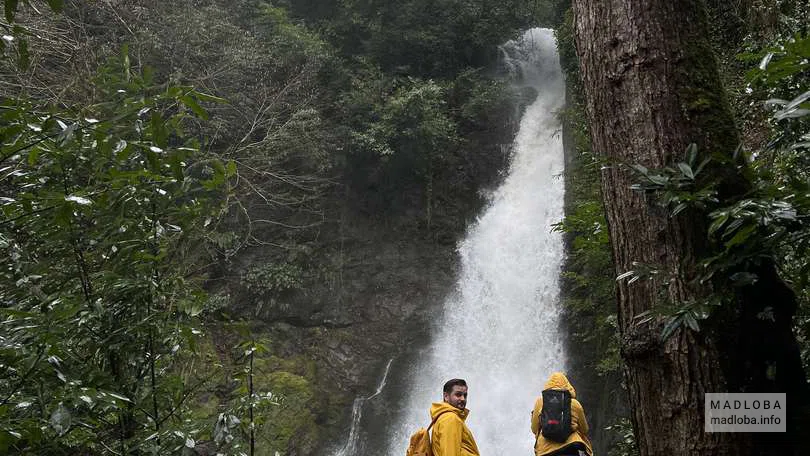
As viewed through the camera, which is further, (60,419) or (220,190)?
(220,190)

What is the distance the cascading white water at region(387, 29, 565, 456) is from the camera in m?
11.0

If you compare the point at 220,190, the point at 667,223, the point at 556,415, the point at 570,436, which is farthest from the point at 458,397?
the point at 220,190

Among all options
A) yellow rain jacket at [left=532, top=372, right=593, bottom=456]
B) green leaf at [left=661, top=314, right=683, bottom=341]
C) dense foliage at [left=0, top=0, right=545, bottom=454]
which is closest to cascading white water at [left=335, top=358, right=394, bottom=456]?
dense foliage at [left=0, top=0, right=545, bottom=454]

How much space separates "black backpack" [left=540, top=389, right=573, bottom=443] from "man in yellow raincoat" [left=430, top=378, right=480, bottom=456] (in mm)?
573

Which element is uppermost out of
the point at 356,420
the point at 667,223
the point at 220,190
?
the point at 220,190

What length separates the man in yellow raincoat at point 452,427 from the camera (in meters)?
3.95

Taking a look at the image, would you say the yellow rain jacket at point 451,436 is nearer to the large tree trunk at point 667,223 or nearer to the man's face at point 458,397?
the man's face at point 458,397

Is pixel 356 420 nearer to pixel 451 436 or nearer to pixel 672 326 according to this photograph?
pixel 451 436

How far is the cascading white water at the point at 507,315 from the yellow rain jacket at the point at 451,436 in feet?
21.1

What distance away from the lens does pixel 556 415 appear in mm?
4309

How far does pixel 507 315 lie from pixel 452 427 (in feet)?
28.2

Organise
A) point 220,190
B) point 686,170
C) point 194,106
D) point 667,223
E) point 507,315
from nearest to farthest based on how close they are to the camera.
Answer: point 194,106 → point 686,170 → point 667,223 → point 220,190 → point 507,315

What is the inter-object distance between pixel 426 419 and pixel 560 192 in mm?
5750

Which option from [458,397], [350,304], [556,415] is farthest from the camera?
[350,304]
